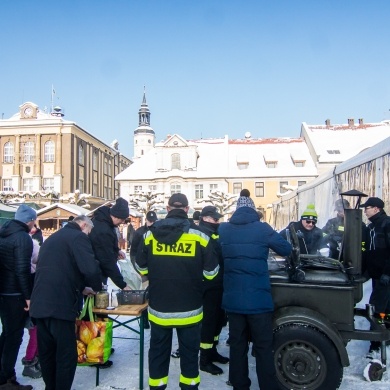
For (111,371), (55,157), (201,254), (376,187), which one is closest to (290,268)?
(201,254)

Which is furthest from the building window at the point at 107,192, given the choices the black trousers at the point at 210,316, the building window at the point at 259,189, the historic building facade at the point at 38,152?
the black trousers at the point at 210,316

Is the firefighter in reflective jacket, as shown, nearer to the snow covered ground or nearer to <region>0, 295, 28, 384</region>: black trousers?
the snow covered ground

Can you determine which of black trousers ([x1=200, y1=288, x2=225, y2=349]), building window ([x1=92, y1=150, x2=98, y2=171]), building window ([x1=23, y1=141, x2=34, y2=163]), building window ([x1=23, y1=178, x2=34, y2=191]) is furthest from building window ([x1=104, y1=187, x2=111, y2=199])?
black trousers ([x1=200, y1=288, x2=225, y2=349])

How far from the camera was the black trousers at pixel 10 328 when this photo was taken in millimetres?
4426

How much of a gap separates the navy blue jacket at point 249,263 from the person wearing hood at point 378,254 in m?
1.66

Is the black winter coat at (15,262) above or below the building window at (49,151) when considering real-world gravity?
below

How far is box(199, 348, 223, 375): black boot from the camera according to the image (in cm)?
486

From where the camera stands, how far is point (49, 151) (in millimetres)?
49094

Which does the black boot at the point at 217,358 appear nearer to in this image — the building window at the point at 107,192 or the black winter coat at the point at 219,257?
the black winter coat at the point at 219,257

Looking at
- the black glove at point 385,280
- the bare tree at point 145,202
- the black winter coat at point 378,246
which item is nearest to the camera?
the black glove at point 385,280

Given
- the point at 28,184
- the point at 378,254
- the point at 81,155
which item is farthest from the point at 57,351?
the point at 81,155

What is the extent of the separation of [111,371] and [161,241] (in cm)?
211

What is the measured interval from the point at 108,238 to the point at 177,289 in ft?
4.63

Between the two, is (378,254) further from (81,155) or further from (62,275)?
(81,155)
